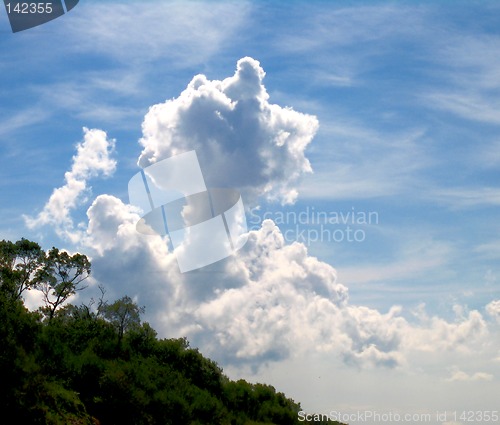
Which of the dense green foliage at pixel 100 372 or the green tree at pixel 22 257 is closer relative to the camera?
the dense green foliage at pixel 100 372

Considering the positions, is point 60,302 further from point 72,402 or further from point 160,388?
point 72,402

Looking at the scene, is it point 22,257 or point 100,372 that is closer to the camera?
point 100,372

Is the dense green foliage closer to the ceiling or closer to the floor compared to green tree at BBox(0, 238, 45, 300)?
closer to the floor

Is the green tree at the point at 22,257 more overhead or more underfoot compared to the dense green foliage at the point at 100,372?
more overhead

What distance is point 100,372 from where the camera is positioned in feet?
157

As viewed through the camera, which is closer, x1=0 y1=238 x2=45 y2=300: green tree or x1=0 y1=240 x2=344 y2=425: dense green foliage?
x1=0 y1=240 x2=344 y2=425: dense green foliage

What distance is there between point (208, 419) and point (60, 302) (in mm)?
34106

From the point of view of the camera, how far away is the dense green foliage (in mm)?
37406

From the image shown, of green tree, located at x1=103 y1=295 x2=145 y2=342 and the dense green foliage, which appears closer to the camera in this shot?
the dense green foliage

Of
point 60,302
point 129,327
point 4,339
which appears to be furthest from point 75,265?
point 4,339

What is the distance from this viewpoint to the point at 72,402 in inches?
1613

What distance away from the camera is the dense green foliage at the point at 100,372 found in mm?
37406

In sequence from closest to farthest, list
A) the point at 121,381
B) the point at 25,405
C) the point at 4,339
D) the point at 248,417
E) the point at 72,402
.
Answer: the point at 25,405 → the point at 4,339 → the point at 72,402 → the point at 121,381 → the point at 248,417

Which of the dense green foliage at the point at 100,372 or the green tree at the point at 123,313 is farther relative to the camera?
the green tree at the point at 123,313
